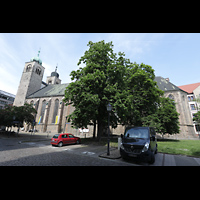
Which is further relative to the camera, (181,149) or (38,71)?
(38,71)

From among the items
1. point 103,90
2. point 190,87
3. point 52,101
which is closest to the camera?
point 103,90

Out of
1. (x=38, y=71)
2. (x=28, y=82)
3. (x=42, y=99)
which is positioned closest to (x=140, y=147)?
(x=42, y=99)

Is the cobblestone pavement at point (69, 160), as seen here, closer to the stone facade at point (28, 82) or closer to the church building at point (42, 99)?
the church building at point (42, 99)

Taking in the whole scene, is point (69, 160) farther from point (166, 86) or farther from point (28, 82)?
point (28, 82)

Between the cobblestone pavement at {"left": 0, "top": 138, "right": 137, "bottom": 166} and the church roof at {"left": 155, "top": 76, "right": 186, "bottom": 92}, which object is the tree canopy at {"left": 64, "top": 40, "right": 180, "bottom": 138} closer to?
the cobblestone pavement at {"left": 0, "top": 138, "right": 137, "bottom": 166}

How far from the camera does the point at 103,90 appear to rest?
547 inches

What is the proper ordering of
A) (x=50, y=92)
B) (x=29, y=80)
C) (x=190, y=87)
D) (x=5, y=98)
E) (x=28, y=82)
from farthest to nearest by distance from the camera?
(x=5, y=98), (x=29, y=80), (x=28, y=82), (x=50, y=92), (x=190, y=87)

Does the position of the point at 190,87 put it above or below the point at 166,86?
above

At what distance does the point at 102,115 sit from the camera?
14.9 meters

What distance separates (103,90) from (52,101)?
1371 inches

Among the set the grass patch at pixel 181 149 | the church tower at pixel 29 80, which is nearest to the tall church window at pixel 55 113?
the church tower at pixel 29 80

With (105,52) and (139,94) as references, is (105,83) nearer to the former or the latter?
(105,52)

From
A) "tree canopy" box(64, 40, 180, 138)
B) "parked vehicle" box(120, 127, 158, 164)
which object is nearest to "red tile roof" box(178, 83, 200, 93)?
"tree canopy" box(64, 40, 180, 138)

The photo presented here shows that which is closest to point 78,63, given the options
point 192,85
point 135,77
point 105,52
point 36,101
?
point 105,52
